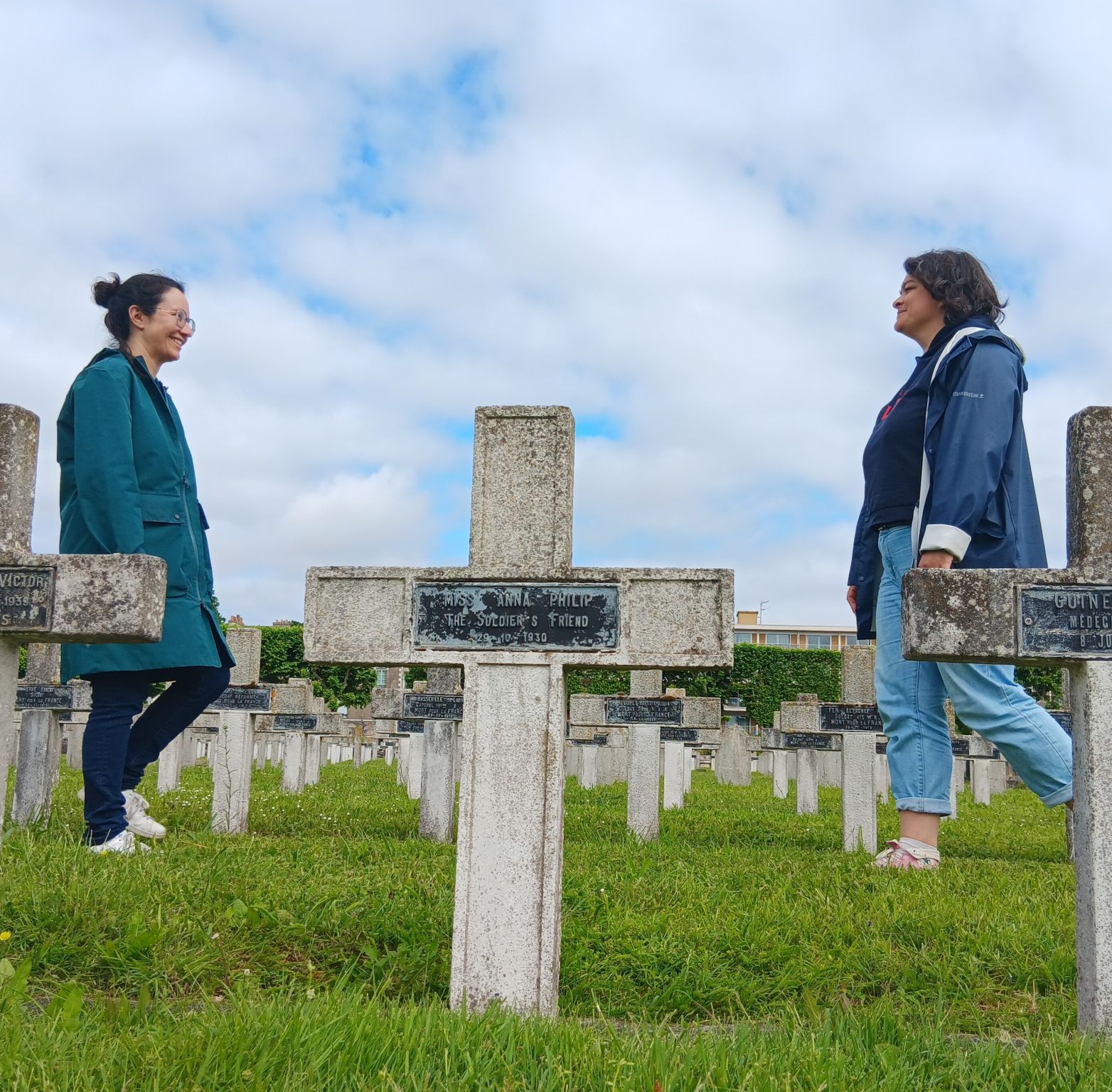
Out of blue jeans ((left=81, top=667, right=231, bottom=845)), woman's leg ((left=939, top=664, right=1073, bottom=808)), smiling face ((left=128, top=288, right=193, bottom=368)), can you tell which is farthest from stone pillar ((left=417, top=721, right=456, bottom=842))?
woman's leg ((left=939, top=664, right=1073, bottom=808))

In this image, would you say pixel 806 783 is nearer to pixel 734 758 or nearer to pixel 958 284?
pixel 734 758

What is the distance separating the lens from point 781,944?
12.2 ft

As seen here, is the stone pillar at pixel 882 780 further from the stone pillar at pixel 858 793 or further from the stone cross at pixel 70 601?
the stone cross at pixel 70 601

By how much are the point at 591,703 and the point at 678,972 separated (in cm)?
913

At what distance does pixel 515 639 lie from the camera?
3416 mm

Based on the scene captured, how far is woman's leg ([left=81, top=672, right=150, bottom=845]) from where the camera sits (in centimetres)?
485

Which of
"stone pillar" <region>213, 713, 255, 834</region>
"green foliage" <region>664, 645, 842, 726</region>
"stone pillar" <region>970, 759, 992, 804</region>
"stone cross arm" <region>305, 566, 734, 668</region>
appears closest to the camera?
"stone cross arm" <region>305, 566, 734, 668</region>

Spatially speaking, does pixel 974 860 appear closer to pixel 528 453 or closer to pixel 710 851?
pixel 710 851

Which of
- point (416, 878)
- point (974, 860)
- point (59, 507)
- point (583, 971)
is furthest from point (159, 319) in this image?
point (974, 860)

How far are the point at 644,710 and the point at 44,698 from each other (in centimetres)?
438

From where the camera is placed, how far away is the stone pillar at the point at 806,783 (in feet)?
35.0

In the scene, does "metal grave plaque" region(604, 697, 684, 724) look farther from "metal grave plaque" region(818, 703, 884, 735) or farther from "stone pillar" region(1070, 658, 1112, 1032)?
"stone pillar" region(1070, 658, 1112, 1032)

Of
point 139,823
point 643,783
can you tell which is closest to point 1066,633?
point 139,823

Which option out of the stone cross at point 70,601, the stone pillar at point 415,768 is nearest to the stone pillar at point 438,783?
the stone cross at point 70,601
